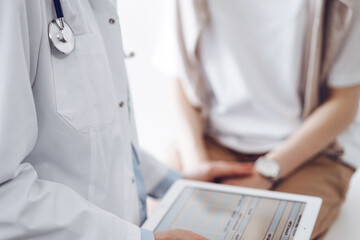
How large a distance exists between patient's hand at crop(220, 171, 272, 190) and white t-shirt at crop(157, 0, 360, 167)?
0.47ft

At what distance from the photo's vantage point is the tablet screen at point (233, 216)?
0.83 m

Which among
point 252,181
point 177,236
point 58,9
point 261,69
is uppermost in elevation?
point 58,9

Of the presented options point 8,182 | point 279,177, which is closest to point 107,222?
point 8,182

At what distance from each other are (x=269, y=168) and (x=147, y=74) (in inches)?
32.2

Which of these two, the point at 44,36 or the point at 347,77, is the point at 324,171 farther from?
the point at 44,36

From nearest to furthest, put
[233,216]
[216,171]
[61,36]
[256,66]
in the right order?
1. [61,36]
2. [233,216]
3. [216,171]
4. [256,66]

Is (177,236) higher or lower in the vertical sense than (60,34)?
lower

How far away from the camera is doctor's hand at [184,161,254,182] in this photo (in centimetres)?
118

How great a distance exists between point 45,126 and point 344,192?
86 cm

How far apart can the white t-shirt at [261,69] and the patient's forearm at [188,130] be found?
0.07 m

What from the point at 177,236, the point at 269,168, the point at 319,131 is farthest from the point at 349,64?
the point at 177,236

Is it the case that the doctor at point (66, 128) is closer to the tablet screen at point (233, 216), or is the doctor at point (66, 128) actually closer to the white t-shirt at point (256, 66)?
the tablet screen at point (233, 216)

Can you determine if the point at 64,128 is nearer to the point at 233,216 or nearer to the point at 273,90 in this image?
the point at 233,216

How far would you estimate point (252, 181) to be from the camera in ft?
3.90
